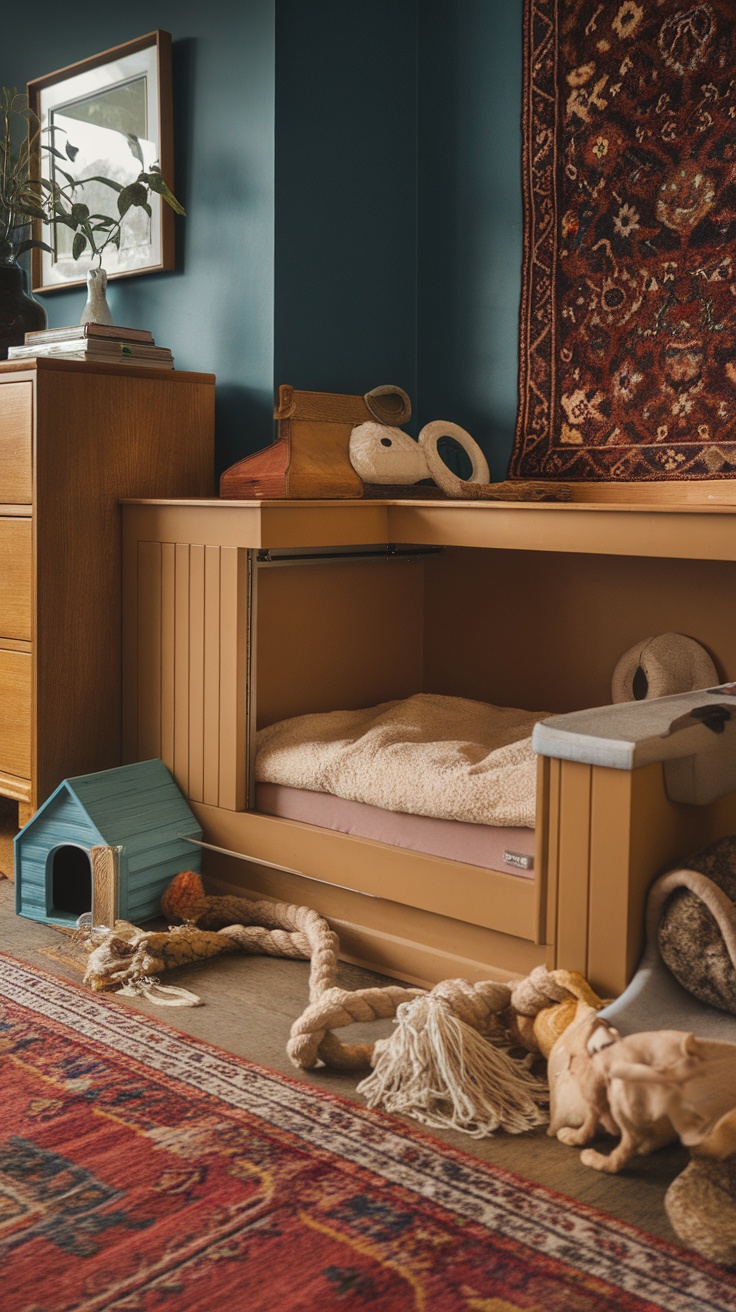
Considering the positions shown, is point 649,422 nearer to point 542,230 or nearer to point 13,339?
point 542,230

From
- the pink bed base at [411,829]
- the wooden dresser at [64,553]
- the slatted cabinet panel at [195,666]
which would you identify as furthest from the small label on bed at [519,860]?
the wooden dresser at [64,553]

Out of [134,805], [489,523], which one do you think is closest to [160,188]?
[489,523]

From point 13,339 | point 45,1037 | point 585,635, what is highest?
point 13,339

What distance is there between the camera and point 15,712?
2664mm

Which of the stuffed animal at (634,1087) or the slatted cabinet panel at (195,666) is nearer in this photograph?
the stuffed animal at (634,1087)

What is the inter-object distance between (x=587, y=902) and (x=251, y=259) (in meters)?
1.81

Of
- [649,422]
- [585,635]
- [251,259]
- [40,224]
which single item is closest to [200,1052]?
[585,635]

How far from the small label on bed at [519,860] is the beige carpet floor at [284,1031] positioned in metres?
0.34

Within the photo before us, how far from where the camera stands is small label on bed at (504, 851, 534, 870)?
192 cm

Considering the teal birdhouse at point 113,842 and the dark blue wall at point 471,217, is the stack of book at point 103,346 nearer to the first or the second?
the dark blue wall at point 471,217

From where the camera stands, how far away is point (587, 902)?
1743 millimetres

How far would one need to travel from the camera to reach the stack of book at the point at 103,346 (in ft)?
9.04

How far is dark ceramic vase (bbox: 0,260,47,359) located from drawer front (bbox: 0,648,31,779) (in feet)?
3.10

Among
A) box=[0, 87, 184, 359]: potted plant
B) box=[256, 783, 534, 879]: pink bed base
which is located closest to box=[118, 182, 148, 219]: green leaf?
box=[0, 87, 184, 359]: potted plant
